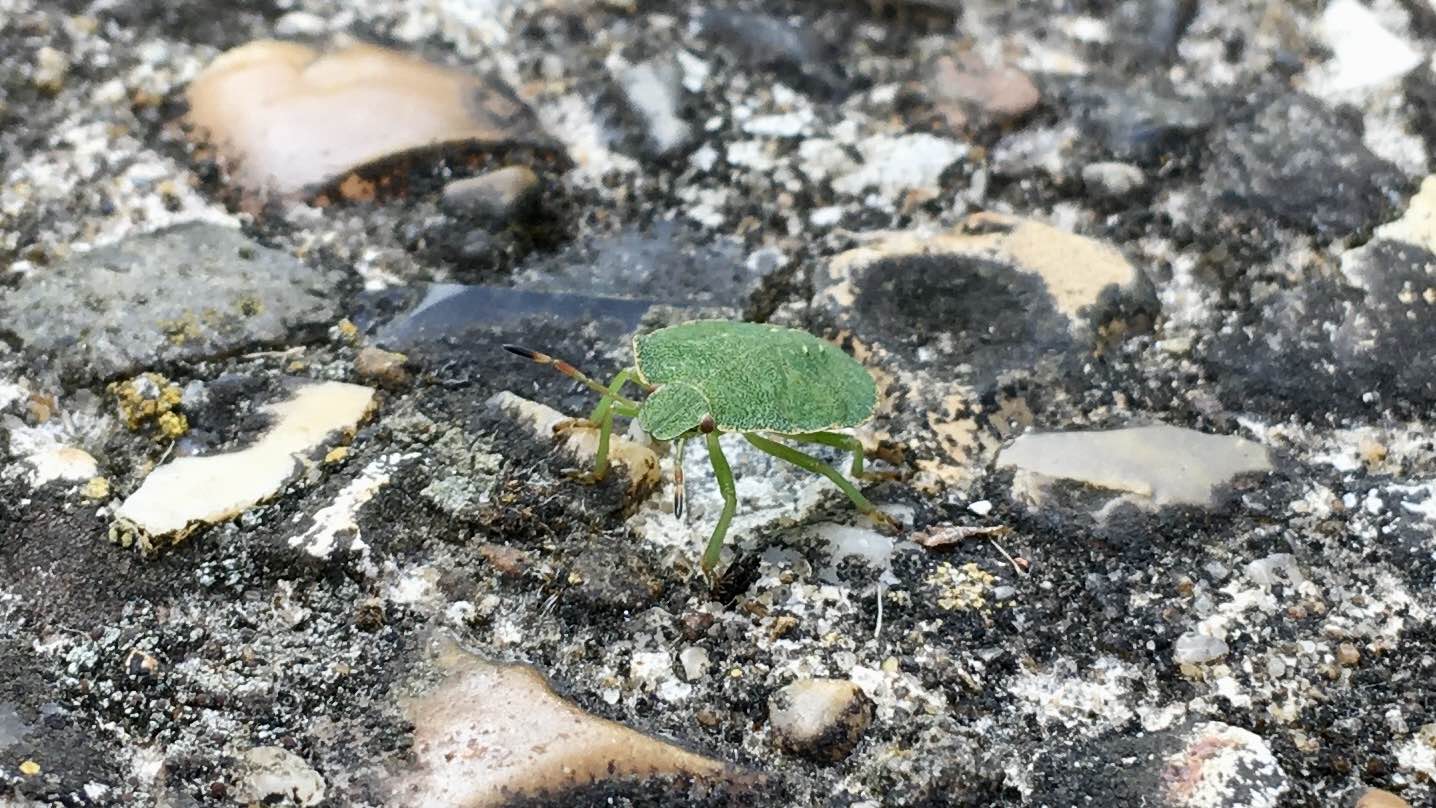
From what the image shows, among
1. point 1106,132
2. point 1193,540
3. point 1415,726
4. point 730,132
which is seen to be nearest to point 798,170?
point 730,132

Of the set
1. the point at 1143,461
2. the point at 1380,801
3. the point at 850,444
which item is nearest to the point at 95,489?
the point at 850,444

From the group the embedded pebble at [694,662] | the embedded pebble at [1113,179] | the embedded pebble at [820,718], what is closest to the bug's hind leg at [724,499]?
the embedded pebble at [694,662]

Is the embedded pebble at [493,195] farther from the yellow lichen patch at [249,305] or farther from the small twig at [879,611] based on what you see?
the small twig at [879,611]

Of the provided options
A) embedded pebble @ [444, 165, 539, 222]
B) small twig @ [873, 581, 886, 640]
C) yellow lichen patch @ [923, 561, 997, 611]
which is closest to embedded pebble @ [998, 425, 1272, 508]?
yellow lichen patch @ [923, 561, 997, 611]

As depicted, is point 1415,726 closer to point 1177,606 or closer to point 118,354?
point 1177,606

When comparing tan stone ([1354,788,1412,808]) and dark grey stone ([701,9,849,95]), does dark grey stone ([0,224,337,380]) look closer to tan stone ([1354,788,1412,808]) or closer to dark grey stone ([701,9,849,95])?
dark grey stone ([701,9,849,95])

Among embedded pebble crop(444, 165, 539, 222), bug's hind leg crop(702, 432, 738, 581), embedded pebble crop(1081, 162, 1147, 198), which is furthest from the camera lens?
embedded pebble crop(1081, 162, 1147, 198)

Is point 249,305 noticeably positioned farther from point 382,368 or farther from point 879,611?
point 879,611
